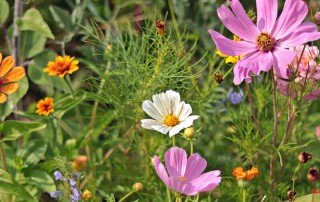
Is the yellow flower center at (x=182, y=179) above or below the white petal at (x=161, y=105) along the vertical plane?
below

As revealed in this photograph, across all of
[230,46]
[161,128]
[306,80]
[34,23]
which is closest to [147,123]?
[161,128]

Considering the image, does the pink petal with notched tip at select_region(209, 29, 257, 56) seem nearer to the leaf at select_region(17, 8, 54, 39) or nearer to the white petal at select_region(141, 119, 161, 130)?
the white petal at select_region(141, 119, 161, 130)

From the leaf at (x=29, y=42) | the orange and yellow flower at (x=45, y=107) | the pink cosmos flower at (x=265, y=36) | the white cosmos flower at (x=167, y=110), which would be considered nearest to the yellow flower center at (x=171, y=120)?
the white cosmos flower at (x=167, y=110)

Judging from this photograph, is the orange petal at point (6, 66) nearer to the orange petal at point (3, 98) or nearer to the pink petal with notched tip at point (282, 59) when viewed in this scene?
the orange petal at point (3, 98)

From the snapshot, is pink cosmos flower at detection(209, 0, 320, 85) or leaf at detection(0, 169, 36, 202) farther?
leaf at detection(0, 169, 36, 202)

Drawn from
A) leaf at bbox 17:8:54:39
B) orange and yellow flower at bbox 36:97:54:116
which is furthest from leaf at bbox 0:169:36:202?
leaf at bbox 17:8:54:39

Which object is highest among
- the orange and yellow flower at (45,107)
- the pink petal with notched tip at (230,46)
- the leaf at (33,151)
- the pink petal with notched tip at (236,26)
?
the pink petal with notched tip at (236,26)
